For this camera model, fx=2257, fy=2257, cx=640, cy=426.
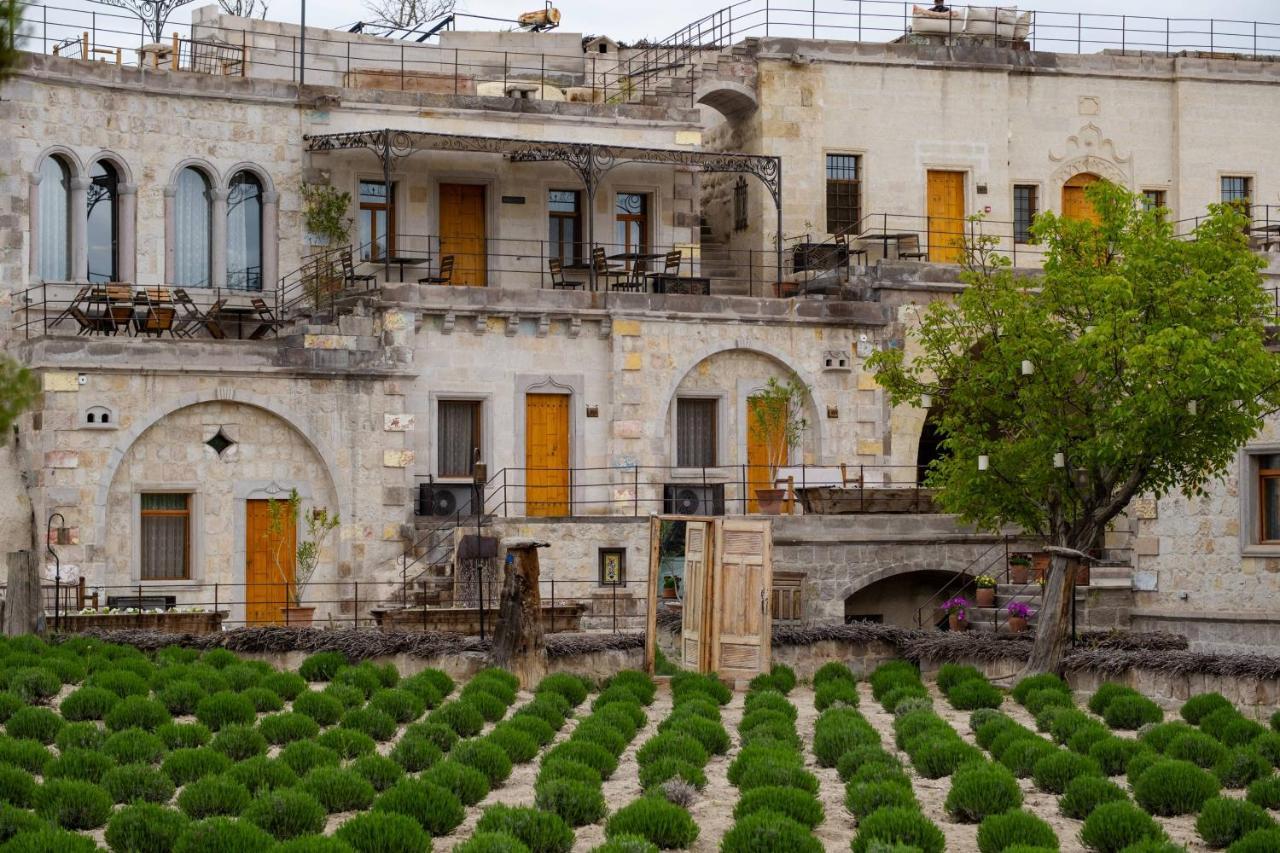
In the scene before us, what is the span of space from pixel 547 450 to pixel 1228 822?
19.8 m

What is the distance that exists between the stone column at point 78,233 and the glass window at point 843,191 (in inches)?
497

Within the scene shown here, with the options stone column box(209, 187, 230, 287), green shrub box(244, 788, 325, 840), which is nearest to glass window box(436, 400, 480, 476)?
stone column box(209, 187, 230, 287)

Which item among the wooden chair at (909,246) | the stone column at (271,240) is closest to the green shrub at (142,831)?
the stone column at (271,240)

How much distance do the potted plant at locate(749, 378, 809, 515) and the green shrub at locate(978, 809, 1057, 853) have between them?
1949 cm

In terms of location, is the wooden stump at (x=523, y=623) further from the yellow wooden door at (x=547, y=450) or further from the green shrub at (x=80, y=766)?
the yellow wooden door at (x=547, y=450)

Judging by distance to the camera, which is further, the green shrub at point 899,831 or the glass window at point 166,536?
the glass window at point 166,536

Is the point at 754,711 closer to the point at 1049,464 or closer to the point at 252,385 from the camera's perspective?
the point at 1049,464

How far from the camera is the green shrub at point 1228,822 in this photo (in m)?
15.7

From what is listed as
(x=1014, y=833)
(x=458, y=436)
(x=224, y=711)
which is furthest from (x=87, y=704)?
(x=458, y=436)

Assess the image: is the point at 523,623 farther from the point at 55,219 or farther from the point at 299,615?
the point at 55,219

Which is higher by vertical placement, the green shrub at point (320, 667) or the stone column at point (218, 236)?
the stone column at point (218, 236)

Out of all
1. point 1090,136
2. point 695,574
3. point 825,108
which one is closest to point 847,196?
point 825,108

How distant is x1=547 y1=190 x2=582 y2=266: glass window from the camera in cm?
3731

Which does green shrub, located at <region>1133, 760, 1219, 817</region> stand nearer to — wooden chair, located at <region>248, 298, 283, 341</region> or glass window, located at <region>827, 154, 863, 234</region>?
wooden chair, located at <region>248, 298, 283, 341</region>
